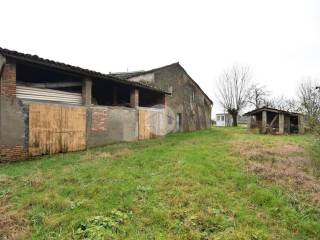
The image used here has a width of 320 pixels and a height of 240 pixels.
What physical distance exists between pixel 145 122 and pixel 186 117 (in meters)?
10.3

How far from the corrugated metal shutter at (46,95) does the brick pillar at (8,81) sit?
0.39 metres

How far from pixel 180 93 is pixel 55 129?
16200 mm

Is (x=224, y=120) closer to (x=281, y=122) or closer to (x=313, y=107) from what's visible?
(x=281, y=122)

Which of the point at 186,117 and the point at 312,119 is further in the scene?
the point at 186,117

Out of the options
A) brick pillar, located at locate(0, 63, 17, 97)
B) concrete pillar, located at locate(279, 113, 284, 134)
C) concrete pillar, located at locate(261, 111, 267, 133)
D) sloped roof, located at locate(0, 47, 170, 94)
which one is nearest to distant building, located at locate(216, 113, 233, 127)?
concrete pillar, located at locate(261, 111, 267, 133)

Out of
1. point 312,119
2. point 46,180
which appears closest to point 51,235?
point 46,180

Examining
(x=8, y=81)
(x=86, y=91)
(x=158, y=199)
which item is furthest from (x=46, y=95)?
(x=158, y=199)

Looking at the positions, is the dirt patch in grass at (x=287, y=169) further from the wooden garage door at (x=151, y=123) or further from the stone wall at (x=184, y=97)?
the stone wall at (x=184, y=97)

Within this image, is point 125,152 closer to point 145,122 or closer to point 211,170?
point 211,170

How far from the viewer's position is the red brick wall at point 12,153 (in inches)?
348

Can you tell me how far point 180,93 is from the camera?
25391mm

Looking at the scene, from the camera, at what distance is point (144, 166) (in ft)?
26.6

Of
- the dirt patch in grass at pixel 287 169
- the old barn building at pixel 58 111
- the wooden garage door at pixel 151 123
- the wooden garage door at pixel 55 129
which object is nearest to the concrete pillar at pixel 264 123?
the wooden garage door at pixel 151 123

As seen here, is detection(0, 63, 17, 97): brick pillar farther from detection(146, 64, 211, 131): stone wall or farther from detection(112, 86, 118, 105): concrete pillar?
detection(146, 64, 211, 131): stone wall
